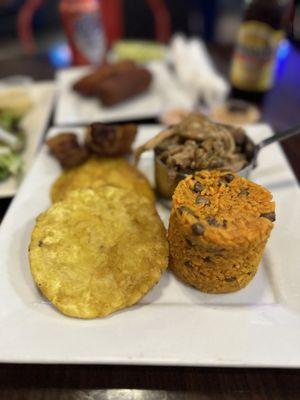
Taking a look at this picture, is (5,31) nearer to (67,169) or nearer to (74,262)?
(67,169)

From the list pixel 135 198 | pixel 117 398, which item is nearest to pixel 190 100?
pixel 135 198

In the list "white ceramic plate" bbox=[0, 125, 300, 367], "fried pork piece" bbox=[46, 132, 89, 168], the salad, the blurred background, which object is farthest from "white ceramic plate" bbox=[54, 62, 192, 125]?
"white ceramic plate" bbox=[0, 125, 300, 367]

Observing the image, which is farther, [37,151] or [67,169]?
[37,151]

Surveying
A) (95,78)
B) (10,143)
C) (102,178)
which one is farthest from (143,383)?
(95,78)

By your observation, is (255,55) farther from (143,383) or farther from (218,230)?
(143,383)

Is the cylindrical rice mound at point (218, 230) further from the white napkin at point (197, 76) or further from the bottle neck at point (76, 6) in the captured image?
the bottle neck at point (76, 6)

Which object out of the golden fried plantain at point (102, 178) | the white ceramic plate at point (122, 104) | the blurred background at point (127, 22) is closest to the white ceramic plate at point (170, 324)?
the golden fried plantain at point (102, 178)
